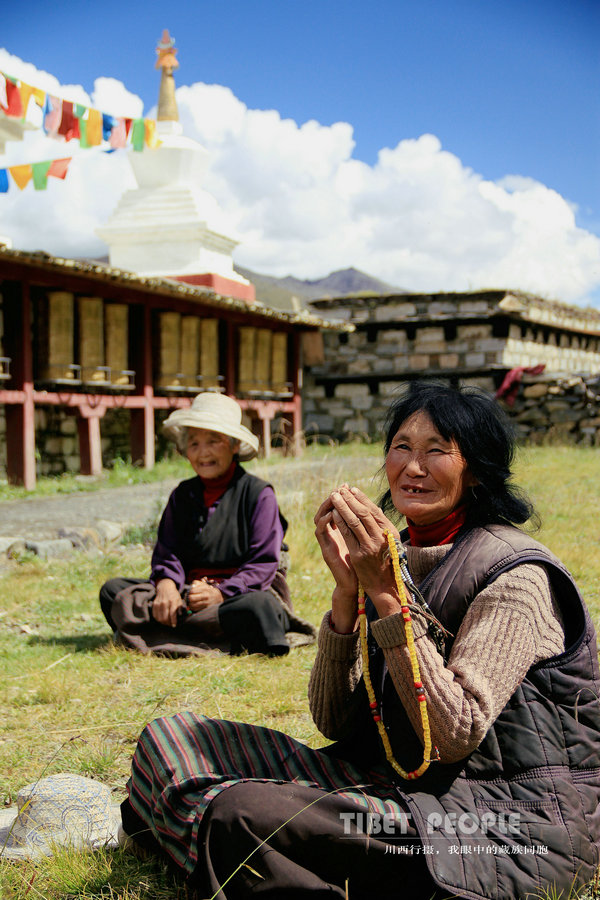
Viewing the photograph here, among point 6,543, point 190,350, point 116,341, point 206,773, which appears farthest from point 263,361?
point 206,773

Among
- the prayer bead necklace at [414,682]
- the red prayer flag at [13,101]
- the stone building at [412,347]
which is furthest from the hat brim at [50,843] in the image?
the stone building at [412,347]

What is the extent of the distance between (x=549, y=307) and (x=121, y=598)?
16738mm

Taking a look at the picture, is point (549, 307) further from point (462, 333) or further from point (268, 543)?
point (268, 543)

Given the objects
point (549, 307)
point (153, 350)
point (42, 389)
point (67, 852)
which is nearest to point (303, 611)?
point (67, 852)

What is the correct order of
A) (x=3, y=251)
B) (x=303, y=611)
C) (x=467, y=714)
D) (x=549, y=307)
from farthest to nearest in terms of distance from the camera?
(x=549, y=307) → (x=3, y=251) → (x=303, y=611) → (x=467, y=714)

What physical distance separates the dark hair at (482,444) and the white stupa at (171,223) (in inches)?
498

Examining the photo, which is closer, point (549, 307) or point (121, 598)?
point (121, 598)

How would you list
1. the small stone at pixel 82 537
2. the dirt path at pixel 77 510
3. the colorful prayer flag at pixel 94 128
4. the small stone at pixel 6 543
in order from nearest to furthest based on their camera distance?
the small stone at pixel 6 543
the small stone at pixel 82 537
the dirt path at pixel 77 510
the colorful prayer flag at pixel 94 128

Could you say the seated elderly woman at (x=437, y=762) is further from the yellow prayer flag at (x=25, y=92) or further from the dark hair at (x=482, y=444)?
the yellow prayer flag at (x=25, y=92)

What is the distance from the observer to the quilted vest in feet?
6.09

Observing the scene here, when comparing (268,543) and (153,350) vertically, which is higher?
(153,350)

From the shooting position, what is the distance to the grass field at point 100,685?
2314 mm

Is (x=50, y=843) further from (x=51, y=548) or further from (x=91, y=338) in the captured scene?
(x=91, y=338)

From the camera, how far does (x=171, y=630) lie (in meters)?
4.61
